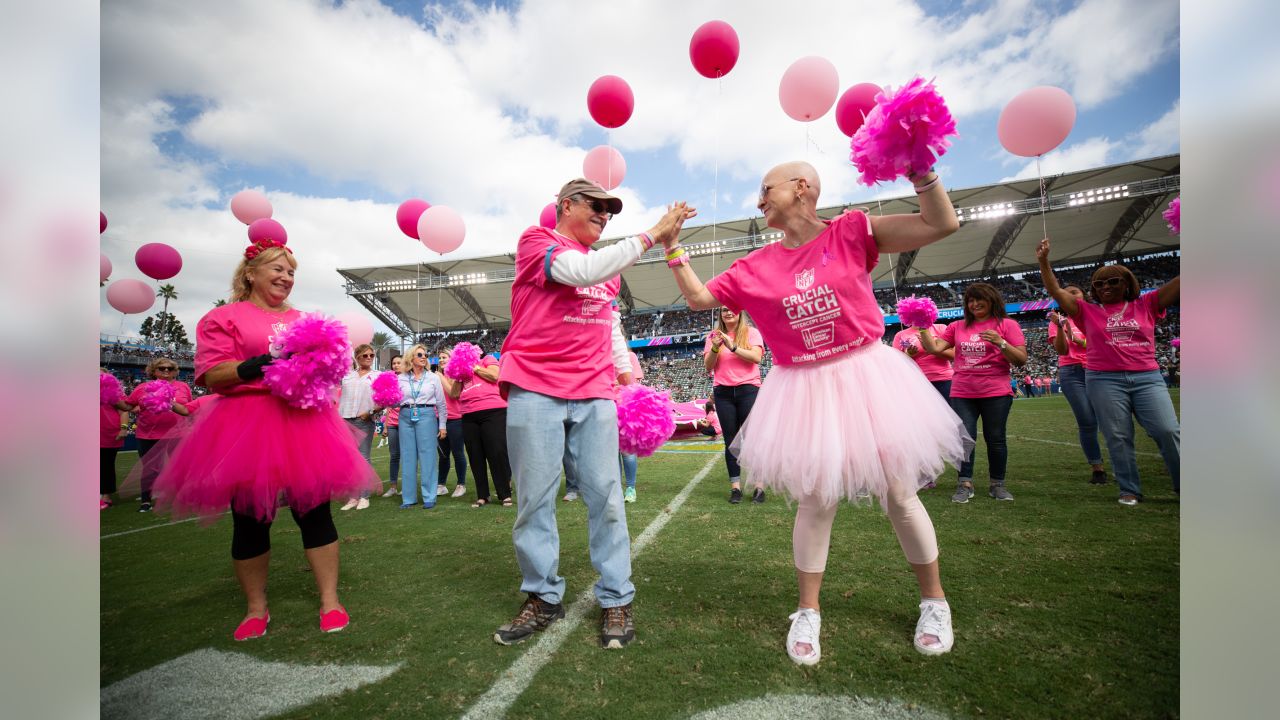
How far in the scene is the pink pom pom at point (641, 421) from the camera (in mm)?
3682

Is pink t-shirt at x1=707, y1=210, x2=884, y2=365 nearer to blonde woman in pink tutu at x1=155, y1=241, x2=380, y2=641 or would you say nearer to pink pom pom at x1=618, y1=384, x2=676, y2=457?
pink pom pom at x1=618, y1=384, x2=676, y2=457

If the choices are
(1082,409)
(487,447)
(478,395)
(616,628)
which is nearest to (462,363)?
(478,395)

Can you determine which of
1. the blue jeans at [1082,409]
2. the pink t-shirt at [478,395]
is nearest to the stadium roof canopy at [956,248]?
the blue jeans at [1082,409]

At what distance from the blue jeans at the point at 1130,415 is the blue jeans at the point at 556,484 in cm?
465

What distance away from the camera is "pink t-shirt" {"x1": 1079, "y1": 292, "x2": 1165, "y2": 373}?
462cm

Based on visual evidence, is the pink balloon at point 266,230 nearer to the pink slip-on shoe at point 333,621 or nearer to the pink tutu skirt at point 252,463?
the pink tutu skirt at point 252,463

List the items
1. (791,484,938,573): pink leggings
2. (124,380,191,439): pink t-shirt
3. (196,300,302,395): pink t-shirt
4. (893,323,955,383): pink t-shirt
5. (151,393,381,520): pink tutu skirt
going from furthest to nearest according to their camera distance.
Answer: (124,380,191,439): pink t-shirt < (893,323,955,383): pink t-shirt < (196,300,302,395): pink t-shirt < (151,393,381,520): pink tutu skirt < (791,484,938,573): pink leggings

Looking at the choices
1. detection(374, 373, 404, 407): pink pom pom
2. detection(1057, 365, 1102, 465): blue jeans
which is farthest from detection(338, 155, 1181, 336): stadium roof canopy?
detection(374, 373, 404, 407): pink pom pom

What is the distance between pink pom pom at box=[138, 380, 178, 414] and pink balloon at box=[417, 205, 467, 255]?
14.3ft

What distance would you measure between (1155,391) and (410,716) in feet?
19.2

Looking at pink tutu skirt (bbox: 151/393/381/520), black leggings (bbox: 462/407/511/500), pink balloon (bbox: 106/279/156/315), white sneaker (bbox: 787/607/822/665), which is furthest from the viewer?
pink balloon (bbox: 106/279/156/315)

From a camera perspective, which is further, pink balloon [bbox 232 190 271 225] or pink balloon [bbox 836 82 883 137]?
pink balloon [bbox 232 190 271 225]
